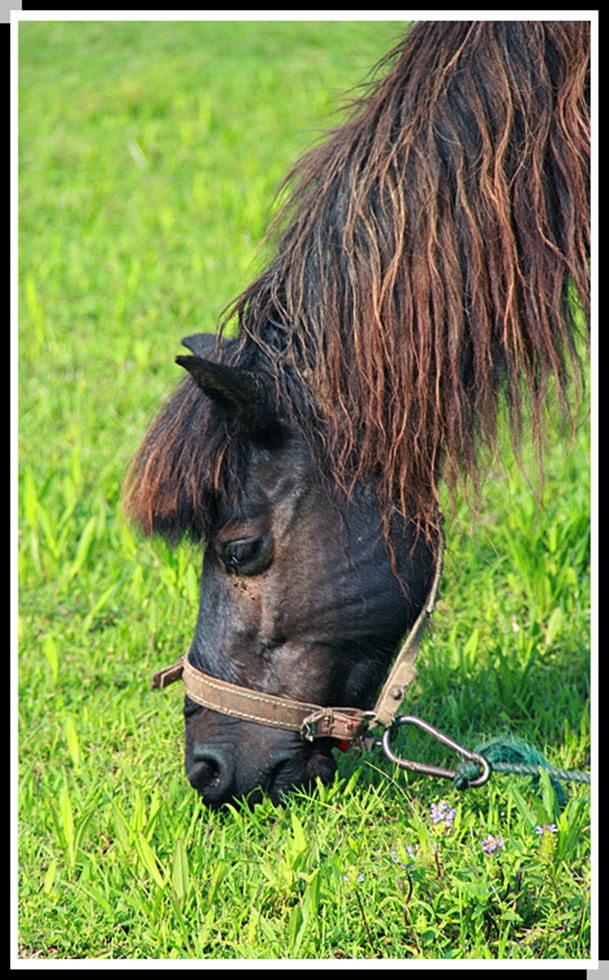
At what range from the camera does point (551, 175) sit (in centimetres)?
243

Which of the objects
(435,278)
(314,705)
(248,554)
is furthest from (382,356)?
(314,705)

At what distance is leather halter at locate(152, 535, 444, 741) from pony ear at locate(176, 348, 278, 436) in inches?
25.8

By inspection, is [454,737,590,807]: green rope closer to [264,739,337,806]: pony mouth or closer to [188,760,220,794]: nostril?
[264,739,337,806]: pony mouth

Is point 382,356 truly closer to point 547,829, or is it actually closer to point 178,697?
point 547,829

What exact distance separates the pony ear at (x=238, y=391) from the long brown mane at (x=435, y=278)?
0.06 metres

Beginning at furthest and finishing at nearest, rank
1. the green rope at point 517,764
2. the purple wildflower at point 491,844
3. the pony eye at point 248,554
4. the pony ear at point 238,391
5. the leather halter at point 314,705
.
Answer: the green rope at point 517,764 < the leather halter at point 314,705 < the pony eye at point 248,554 < the purple wildflower at point 491,844 < the pony ear at point 238,391

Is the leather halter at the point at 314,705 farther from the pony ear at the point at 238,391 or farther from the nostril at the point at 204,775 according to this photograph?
the pony ear at the point at 238,391

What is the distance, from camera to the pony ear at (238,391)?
86.4 inches

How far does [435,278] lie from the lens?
2334mm

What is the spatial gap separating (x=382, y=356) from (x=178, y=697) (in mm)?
1764

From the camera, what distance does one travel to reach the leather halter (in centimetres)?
254

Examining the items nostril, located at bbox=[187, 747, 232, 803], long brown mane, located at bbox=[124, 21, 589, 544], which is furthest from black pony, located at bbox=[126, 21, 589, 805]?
nostril, located at bbox=[187, 747, 232, 803]

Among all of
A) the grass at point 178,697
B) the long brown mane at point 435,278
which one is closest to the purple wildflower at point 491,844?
the grass at point 178,697
